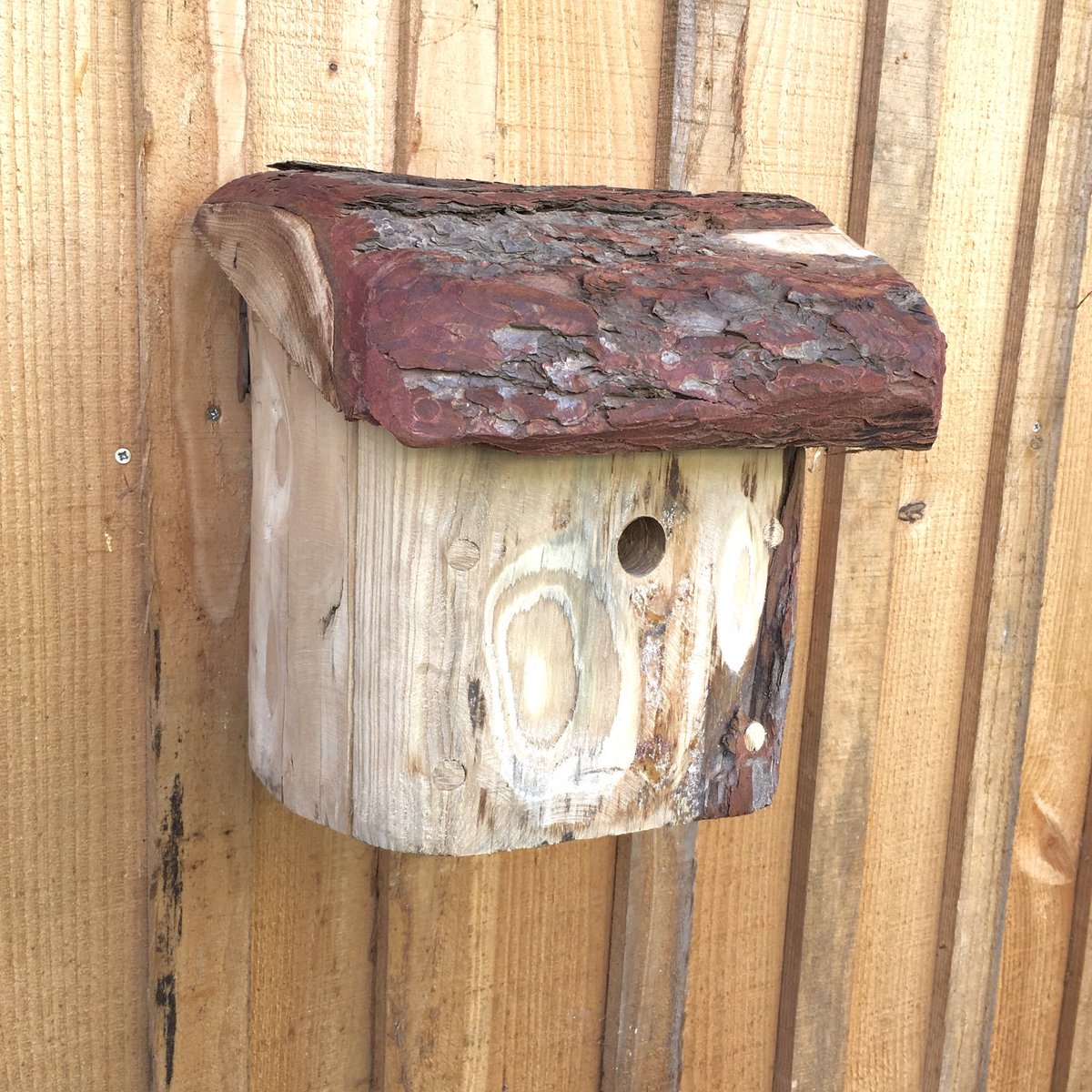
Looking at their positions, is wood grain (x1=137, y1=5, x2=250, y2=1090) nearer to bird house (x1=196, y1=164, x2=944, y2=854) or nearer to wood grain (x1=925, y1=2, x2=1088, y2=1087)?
bird house (x1=196, y1=164, x2=944, y2=854)

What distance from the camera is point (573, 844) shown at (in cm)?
172

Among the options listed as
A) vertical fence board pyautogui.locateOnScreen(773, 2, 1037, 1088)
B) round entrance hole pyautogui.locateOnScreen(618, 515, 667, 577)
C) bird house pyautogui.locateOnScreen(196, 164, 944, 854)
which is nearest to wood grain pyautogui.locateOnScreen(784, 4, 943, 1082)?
vertical fence board pyautogui.locateOnScreen(773, 2, 1037, 1088)

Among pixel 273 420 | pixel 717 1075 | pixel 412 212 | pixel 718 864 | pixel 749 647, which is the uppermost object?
pixel 412 212

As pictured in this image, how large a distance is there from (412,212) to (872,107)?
0.89 m

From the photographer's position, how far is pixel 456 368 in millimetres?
960

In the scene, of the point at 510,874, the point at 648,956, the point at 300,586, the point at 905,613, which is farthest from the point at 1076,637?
the point at 300,586

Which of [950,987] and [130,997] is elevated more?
[130,997]

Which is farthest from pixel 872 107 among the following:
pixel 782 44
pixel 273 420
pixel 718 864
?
pixel 718 864

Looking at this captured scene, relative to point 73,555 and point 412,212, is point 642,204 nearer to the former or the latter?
point 412,212

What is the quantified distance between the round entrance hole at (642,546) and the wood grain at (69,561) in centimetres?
55

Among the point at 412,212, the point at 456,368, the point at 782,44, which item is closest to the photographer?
the point at 456,368

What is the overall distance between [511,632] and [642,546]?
17cm

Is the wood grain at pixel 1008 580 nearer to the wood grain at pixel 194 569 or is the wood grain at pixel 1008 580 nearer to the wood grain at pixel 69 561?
the wood grain at pixel 194 569

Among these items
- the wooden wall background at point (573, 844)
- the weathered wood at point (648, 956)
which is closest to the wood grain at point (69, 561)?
the wooden wall background at point (573, 844)
